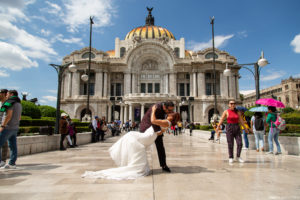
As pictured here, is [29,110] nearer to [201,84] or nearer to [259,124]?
[259,124]

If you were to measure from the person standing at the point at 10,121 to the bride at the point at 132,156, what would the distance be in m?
2.63

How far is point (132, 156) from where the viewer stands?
4734 mm

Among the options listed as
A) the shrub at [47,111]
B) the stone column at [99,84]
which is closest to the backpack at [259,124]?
the shrub at [47,111]

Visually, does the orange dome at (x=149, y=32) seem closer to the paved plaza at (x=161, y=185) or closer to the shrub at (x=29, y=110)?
the shrub at (x=29, y=110)

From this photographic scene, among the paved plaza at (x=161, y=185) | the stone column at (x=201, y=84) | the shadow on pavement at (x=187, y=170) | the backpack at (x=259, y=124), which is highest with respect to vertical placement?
the stone column at (x=201, y=84)

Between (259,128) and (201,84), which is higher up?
(201,84)

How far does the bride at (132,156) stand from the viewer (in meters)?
4.60

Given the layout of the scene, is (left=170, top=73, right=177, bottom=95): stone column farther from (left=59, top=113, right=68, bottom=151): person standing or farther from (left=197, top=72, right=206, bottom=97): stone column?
(left=59, top=113, right=68, bottom=151): person standing

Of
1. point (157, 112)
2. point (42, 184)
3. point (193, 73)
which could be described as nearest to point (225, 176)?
point (157, 112)

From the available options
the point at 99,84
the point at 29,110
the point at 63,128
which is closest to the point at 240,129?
the point at 63,128

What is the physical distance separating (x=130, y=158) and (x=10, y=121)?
3.55 metres

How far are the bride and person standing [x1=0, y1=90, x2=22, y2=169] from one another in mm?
2634

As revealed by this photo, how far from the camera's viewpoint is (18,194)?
350cm

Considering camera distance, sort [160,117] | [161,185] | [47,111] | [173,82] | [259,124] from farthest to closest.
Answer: [173,82] → [47,111] → [259,124] → [160,117] → [161,185]
